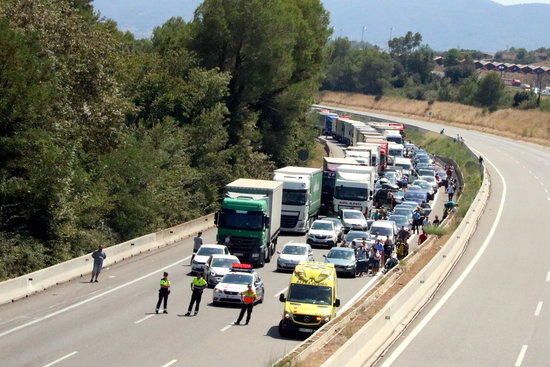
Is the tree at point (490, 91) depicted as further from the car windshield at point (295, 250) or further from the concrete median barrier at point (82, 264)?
the car windshield at point (295, 250)

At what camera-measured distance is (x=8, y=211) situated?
42.0 meters

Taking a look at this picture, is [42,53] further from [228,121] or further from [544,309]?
[228,121]

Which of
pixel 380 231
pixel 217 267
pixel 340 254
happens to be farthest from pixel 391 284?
pixel 380 231

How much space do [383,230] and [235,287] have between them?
1804 cm

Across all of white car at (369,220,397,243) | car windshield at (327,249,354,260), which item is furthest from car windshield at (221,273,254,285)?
white car at (369,220,397,243)

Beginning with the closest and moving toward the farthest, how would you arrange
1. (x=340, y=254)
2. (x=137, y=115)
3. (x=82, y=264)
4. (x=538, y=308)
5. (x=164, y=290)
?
1. (x=164, y=290)
2. (x=538, y=308)
3. (x=82, y=264)
4. (x=340, y=254)
5. (x=137, y=115)

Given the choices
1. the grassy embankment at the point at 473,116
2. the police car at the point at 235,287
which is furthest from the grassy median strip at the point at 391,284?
the grassy embankment at the point at 473,116

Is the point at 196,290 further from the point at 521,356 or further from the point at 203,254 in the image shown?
the point at 203,254

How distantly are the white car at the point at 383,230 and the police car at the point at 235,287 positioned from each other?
1657cm

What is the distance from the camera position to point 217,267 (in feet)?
123

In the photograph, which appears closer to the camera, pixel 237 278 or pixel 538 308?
pixel 237 278

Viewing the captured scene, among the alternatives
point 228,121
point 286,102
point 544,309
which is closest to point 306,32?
point 286,102

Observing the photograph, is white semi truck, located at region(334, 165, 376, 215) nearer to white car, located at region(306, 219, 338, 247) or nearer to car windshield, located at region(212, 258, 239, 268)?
white car, located at region(306, 219, 338, 247)

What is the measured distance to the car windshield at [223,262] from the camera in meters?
37.7
